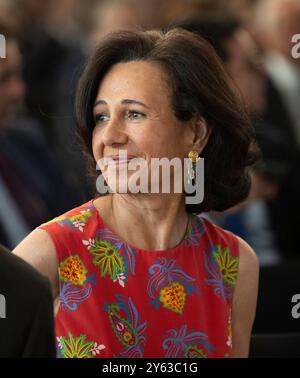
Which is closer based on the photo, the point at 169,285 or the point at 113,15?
the point at 169,285

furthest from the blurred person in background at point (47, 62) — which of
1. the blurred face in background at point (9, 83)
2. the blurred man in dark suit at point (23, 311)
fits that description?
the blurred man in dark suit at point (23, 311)

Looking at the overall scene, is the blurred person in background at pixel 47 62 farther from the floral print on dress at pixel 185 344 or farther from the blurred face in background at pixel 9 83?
the floral print on dress at pixel 185 344

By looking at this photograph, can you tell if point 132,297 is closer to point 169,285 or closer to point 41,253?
point 169,285

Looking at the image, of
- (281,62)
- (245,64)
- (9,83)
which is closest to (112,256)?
(9,83)

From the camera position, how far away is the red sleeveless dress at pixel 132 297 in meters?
2.19

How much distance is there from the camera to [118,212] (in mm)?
2355

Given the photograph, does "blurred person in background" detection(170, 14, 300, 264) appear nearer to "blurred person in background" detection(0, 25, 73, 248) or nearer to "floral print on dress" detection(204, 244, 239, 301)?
"blurred person in background" detection(0, 25, 73, 248)

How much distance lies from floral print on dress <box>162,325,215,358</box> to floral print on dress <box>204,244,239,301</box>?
133 mm

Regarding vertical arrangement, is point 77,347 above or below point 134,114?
below

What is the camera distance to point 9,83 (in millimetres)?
3984

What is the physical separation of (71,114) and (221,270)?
97cm

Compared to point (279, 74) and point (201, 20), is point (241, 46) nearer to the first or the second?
point (201, 20)

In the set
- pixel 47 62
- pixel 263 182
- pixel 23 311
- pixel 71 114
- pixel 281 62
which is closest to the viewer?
pixel 23 311

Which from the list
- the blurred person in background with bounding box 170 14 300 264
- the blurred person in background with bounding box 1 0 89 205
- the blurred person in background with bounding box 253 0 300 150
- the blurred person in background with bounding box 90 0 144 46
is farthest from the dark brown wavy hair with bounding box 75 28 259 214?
the blurred person in background with bounding box 90 0 144 46
